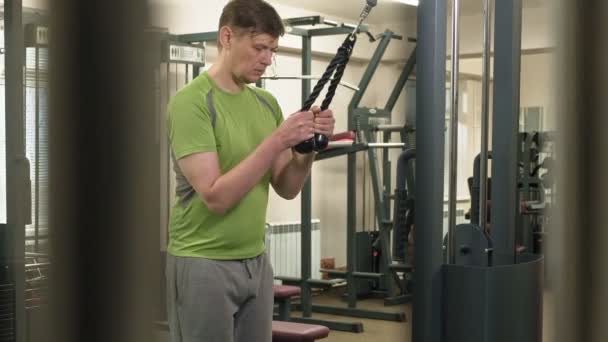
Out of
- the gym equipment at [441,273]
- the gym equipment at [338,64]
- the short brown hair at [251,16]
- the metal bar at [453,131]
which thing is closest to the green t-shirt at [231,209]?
the short brown hair at [251,16]

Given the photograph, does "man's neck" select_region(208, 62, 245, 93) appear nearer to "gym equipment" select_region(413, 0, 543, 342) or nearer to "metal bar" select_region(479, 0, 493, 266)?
"gym equipment" select_region(413, 0, 543, 342)

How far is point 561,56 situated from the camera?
0.51 metres

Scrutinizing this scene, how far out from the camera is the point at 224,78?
1.28 metres

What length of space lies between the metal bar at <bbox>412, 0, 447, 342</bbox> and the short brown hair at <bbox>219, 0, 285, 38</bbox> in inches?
18.4

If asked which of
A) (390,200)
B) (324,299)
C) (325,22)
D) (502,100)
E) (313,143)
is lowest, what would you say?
(324,299)

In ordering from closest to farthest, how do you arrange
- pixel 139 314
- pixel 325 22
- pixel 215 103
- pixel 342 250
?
pixel 139 314 < pixel 215 103 < pixel 325 22 < pixel 342 250

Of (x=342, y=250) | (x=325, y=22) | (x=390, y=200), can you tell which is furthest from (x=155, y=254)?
(x=342, y=250)

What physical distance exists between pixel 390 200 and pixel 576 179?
4388 mm

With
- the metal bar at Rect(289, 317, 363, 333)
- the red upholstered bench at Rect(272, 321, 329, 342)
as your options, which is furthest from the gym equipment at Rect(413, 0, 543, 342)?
the metal bar at Rect(289, 317, 363, 333)

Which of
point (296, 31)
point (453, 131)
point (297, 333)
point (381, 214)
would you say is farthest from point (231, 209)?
point (381, 214)

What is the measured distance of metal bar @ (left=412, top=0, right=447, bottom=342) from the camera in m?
1.61

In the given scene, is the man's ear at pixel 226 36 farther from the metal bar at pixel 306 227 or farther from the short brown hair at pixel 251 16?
the metal bar at pixel 306 227

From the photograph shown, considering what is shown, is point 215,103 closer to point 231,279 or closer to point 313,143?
point 313,143

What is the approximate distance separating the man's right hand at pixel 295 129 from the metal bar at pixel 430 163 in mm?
450
